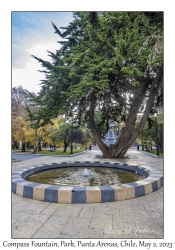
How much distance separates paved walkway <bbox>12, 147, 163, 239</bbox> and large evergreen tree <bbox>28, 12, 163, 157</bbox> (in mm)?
6523

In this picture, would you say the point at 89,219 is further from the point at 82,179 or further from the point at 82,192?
the point at 82,179

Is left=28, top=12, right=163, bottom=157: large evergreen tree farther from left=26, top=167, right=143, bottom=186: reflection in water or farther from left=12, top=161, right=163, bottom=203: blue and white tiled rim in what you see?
left=12, top=161, right=163, bottom=203: blue and white tiled rim

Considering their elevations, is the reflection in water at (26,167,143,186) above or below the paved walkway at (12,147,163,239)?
below

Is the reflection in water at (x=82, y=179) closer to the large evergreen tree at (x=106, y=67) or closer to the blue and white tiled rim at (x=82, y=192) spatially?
the blue and white tiled rim at (x=82, y=192)

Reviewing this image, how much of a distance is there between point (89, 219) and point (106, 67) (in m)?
A: 8.30

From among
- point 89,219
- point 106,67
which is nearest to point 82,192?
point 89,219

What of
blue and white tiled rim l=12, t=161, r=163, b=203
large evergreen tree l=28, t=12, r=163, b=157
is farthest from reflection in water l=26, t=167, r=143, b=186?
large evergreen tree l=28, t=12, r=163, b=157

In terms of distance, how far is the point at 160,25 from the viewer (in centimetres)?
929

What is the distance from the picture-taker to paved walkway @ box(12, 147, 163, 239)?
2713mm

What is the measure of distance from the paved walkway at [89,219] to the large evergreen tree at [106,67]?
652 cm

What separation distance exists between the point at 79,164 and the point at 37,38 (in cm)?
668
